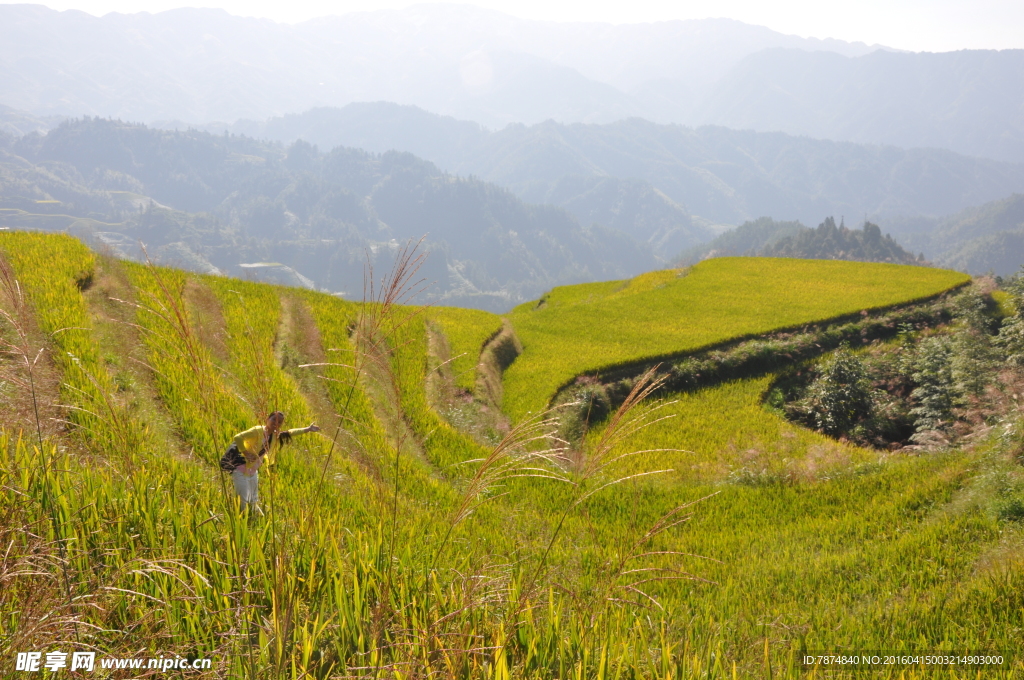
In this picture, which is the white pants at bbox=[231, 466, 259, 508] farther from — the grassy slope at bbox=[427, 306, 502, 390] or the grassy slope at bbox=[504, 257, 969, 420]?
the grassy slope at bbox=[427, 306, 502, 390]

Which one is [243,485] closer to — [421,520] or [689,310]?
[421,520]

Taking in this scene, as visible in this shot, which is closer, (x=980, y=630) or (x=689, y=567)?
(x=980, y=630)

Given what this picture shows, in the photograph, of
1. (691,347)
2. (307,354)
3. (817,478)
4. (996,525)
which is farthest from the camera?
(691,347)

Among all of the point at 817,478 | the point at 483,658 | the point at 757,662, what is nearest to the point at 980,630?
the point at 757,662

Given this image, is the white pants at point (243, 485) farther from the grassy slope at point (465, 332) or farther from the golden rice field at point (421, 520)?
the grassy slope at point (465, 332)

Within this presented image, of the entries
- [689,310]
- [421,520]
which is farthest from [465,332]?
[421,520]

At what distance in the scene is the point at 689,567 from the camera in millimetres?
8969

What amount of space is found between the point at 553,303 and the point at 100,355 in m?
30.3

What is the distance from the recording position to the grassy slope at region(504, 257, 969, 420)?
71.7 ft

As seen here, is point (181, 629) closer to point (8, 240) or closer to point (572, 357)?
point (572, 357)

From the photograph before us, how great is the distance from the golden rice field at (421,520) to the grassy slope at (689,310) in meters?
0.34

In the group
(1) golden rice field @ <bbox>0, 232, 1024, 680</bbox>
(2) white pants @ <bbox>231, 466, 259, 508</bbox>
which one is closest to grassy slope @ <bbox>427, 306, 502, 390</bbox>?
(1) golden rice field @ <bbox>0, 232, 1024, 680</bbox>

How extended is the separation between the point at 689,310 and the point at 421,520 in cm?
2502

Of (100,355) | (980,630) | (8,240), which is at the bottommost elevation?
(980,630)
